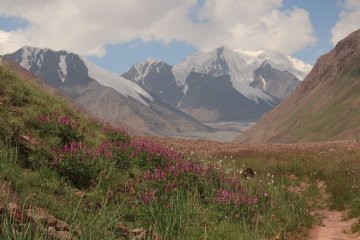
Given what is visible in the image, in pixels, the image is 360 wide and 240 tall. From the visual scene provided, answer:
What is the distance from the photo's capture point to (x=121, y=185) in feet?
37.9

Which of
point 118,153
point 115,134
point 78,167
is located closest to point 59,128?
point 118,153

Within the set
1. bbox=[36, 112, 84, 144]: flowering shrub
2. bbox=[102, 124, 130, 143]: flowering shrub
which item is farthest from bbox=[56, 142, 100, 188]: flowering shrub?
bbox=[102, 124, 130, 143]: flowering shrub

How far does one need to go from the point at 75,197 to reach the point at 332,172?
1192 centimetres

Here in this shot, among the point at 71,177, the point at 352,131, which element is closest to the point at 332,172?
the point at 71,177

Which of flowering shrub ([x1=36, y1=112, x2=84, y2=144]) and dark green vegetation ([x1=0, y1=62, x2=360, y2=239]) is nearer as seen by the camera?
dark green vegetation ([x1=0, y1=62, x2=360, y2=239])

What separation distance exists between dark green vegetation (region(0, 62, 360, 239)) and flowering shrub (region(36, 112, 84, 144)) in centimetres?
3

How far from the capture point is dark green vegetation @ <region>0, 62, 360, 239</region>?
915 centimetres

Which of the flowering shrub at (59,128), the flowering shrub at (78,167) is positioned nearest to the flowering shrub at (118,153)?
the flowering shrub at (78,167)

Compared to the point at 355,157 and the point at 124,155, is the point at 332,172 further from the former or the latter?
the point at 124,155

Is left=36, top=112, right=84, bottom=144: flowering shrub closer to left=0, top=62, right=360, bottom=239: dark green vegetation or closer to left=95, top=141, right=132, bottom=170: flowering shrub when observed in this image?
left=0, top=62, right=360, bottom=239: dark green vegetation

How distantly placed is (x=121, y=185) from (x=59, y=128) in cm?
267

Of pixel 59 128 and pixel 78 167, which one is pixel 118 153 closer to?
pixel 59 128

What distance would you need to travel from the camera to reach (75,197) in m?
9.87

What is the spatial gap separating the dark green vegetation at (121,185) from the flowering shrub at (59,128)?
3 cm
